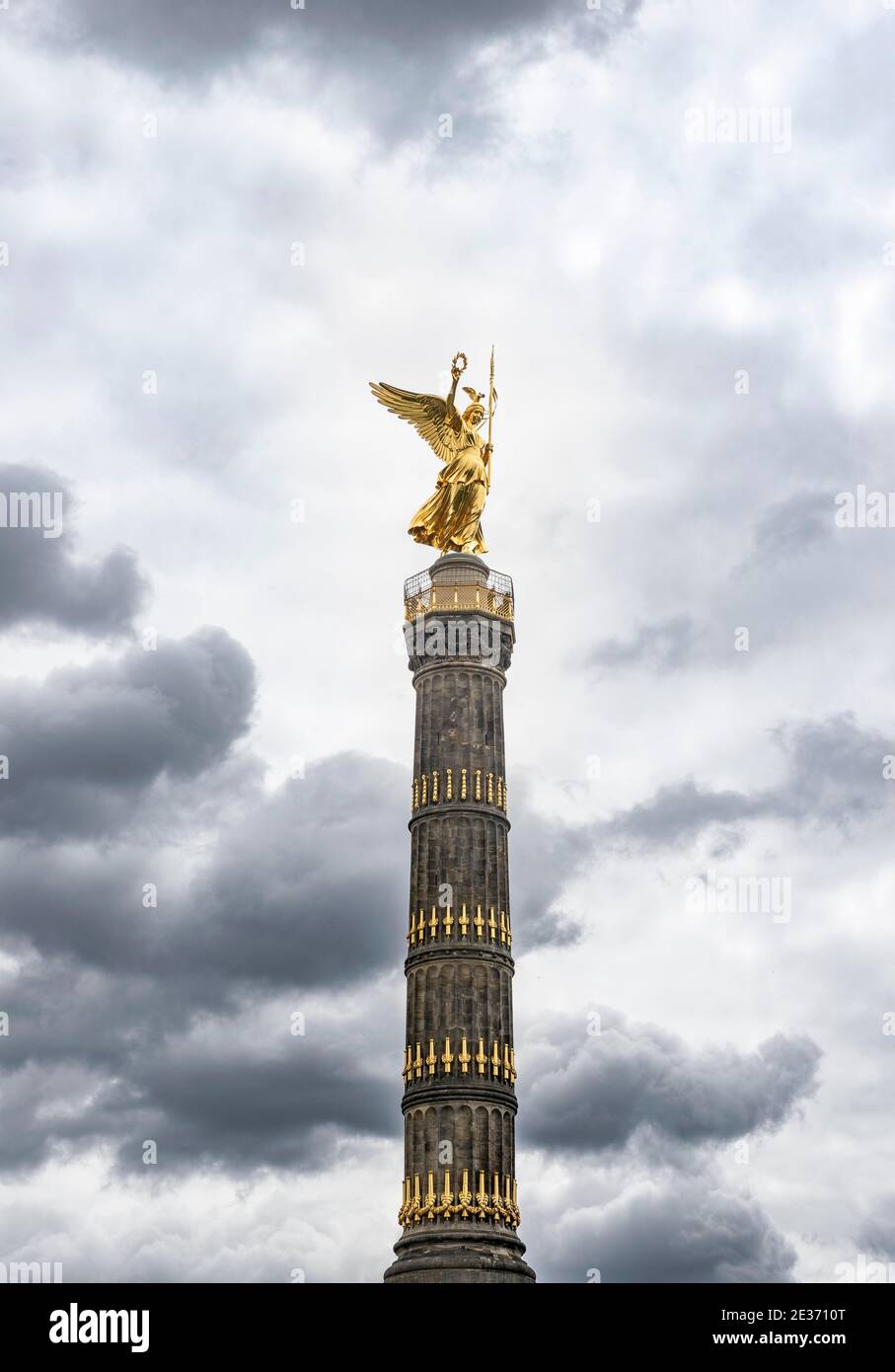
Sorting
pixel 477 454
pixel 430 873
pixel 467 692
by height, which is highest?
pixel 477 454

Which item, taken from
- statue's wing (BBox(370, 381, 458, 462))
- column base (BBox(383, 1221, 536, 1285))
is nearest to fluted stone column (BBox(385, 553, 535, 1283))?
column base (BBox(383, 1221, 536, 1285))

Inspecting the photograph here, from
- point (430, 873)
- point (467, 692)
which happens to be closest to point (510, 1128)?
point (430, 873)

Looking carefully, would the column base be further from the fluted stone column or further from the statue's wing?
the statue's wing

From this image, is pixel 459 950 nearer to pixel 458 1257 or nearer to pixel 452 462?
pixel 458 1257

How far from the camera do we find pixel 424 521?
6925 cm

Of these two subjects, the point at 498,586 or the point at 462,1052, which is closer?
the point at 462,1052

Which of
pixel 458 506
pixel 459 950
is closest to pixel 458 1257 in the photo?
A: pixel 459 950

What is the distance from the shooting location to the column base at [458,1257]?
58.0 meters

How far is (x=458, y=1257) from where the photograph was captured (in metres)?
58.2

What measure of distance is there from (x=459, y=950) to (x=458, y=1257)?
9.80m

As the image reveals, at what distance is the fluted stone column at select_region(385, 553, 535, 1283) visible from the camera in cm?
5919
